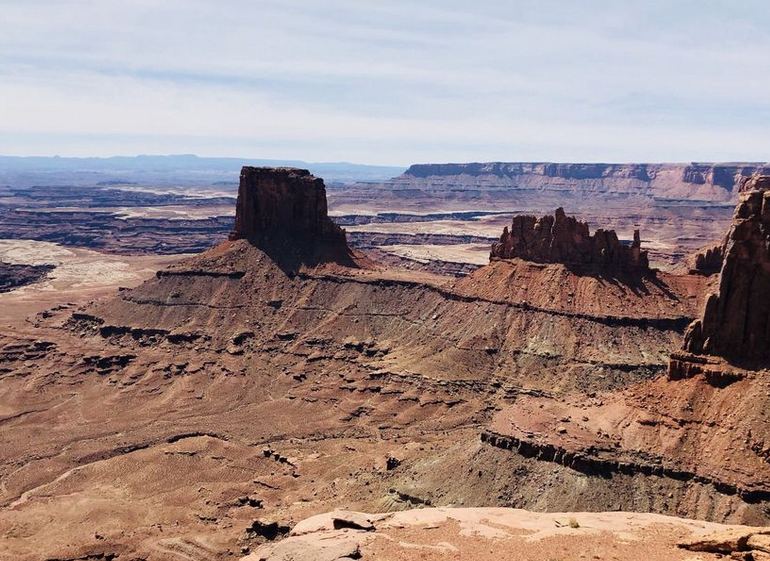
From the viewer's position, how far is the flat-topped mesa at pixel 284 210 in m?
137

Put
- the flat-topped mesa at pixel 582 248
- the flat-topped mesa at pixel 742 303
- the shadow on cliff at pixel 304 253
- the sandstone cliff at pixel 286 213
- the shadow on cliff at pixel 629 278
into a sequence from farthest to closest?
1. the sandstone cliff at pixel 286 213
2. the shadow on cliff at pixel 304 253
3. the flat-topped mesa at pixel 582 248
4. the shadow on cliff at pixel 629 278
5. the flat-topped mesa at pixel 742 303

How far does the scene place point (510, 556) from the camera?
38.7 meters

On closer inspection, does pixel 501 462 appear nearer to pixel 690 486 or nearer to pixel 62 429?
pixel 690 486

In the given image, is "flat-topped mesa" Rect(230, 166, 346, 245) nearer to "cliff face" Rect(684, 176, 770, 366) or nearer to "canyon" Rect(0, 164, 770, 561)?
"canyon" Rect(0, 164, 770, 561)

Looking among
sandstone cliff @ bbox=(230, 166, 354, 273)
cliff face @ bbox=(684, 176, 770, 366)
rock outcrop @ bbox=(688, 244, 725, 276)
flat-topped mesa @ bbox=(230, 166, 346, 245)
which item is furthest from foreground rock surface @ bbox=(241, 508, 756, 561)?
flat-topped mesa @ bbox=(230, 166, 346, 245)

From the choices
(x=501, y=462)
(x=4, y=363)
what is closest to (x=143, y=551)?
(x=501, y=462)

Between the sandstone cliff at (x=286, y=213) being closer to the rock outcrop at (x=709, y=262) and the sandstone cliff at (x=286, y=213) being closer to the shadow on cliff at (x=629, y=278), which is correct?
the shadow on cliff at (x=629, y=278)

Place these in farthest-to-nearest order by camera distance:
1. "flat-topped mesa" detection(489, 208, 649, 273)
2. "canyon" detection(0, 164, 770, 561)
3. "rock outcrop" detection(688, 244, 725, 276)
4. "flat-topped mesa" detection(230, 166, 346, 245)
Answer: "flat-topped mesa" detection(230, 166, 346, 245) → "rock outcrop" detection(688, 244, 725, 276) → "flat-topped mesa" detection(489, 208, 649, 273) → "canyon" detection(0, 164, 770, 561)

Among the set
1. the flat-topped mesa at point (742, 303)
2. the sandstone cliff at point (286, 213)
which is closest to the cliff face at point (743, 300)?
the flat-topped mesa at point (742, 303)

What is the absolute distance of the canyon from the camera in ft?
174

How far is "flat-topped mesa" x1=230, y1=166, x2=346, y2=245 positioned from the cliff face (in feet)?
279

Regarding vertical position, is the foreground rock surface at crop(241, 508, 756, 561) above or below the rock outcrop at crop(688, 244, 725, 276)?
below

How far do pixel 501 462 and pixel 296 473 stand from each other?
27010 mm

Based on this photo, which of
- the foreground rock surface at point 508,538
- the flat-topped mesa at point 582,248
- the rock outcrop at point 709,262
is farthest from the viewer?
the rock outcrop at point 709,262
